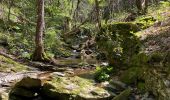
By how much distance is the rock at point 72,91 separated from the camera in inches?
317

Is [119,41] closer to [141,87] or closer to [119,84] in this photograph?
[119,84]

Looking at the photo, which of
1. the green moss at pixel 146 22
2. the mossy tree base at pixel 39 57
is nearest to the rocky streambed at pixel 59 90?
the green moss at pixel 146 22

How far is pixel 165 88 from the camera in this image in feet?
23.4

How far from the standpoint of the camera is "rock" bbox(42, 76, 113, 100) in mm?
8055

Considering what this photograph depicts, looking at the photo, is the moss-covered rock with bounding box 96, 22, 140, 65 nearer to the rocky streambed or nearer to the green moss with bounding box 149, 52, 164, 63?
the rocky streambed

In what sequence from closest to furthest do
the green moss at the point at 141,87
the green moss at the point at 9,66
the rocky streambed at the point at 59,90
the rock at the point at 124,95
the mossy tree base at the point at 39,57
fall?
1. the rock at the point at 124,95
2. the green moss at the point at 141,87
3. the rocky streambed at the point at 59,90
4. the green moss at the point at 9,66
5. the mossy tree base at the point at 39,57

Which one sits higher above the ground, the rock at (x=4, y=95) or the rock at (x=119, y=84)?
the rock at (x=119, y=84)

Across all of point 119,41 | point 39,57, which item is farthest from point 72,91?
point 39,57

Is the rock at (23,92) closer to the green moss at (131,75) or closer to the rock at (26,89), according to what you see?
the rock at (26,89)

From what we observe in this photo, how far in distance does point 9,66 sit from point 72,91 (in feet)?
20.6

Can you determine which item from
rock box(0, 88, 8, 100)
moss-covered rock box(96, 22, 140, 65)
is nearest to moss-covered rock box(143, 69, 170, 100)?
moss-covered rock box(96, 22, 140, 65)

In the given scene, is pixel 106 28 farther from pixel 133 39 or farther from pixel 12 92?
pixel 12 92

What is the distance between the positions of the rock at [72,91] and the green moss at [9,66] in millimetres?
4803

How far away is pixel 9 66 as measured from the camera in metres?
13.9
